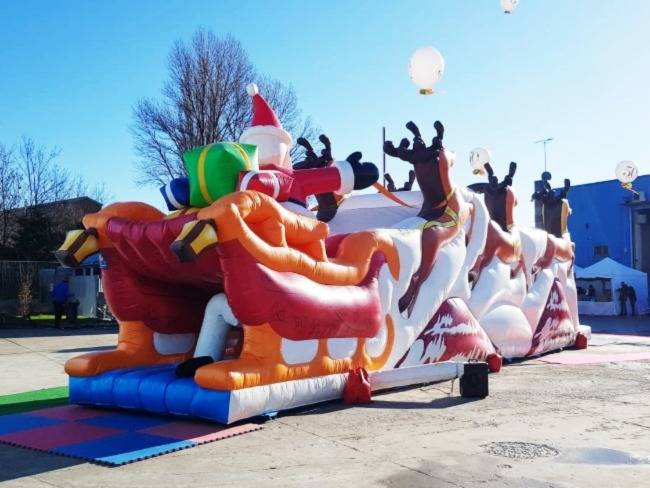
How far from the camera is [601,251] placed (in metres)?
28.0

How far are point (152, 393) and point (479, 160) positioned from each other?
24.2 ft

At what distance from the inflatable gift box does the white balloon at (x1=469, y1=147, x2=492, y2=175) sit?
601cm

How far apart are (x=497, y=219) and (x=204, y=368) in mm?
6657

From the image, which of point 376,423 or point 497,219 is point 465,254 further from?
point 376,423

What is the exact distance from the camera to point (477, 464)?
4.98 metres

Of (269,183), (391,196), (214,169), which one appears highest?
(391,196)

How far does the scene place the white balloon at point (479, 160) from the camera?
11969 mm

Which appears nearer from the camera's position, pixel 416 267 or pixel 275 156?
pixel 275 156

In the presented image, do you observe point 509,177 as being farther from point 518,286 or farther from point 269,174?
point 269,174

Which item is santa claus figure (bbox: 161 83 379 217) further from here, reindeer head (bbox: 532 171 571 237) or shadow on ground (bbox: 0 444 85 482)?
reindeer head (bbox: 532 171 571 237)

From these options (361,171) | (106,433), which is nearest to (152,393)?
(106,433)

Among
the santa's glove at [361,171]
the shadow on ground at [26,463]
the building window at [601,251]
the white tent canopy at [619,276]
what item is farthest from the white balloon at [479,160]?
the building window at [601,251]

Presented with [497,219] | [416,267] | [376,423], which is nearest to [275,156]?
[416,267]

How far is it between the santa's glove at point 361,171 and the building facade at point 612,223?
20.7 metres
